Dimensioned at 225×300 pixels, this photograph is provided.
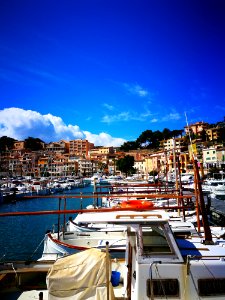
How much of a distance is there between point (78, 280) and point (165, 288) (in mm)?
2028

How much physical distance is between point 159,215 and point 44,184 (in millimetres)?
75975

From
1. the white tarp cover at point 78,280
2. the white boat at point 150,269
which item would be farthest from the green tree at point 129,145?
the white tarp cover at point 78,280

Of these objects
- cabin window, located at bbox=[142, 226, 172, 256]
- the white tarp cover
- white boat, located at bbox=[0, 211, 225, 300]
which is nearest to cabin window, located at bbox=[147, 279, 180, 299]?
white boat, located at bbox=[0, 211, 225, 300]

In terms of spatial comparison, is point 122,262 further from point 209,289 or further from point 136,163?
point 136,163

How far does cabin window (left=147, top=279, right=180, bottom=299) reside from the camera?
5.41 meters

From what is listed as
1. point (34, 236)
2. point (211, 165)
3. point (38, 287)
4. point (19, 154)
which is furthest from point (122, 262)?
point (19, 154)

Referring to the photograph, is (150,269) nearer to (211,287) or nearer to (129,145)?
(211,287)

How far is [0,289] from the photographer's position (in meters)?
8.00

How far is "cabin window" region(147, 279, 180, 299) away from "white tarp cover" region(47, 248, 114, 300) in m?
1.12

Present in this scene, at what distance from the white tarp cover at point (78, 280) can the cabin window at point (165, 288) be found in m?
1.12

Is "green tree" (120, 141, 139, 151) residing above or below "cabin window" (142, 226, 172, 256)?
above

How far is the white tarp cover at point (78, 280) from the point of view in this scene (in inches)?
239

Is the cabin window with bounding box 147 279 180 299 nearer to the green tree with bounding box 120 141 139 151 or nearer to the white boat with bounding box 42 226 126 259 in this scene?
the white boat with bounding box 42 226 126 259

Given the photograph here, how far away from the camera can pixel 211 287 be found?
5.45 metres
